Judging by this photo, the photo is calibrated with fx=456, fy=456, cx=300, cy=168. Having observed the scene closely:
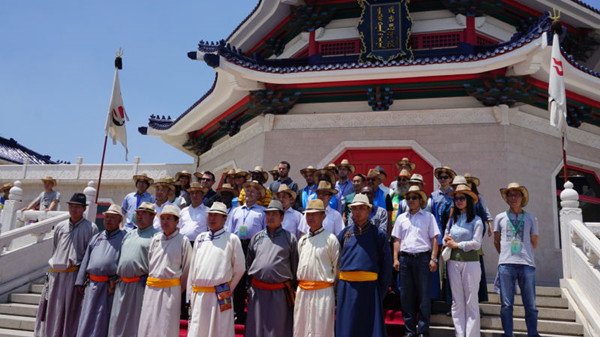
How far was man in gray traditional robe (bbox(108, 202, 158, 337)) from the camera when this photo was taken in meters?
5.16

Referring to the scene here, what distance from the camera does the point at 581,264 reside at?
6086 mm

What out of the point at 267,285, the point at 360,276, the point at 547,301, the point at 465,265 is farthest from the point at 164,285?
the point at 547,301

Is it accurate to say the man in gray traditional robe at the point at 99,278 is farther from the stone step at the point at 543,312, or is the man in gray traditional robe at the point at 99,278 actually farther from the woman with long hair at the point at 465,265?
the stone step at the point at 543,312

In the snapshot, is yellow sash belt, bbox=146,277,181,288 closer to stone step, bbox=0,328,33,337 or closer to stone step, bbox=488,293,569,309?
stone step, bbox=0,328,33,337

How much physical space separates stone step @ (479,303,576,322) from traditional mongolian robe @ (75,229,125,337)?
4.75 meters

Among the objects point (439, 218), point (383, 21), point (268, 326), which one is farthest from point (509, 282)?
point (383, 21)

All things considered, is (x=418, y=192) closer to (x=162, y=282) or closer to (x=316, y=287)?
(x=316, y=287)

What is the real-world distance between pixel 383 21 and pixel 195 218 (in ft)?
22.8

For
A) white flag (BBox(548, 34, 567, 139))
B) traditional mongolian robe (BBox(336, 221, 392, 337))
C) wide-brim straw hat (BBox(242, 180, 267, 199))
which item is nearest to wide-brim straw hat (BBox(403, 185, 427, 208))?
traditional mongolian robe (BBox(336, 221, 392, 337))

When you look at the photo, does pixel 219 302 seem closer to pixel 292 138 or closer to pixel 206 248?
pixel 206 248

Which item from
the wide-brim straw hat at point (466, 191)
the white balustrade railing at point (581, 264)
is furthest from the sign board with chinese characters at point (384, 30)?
the wide-brim straw hat at point (466, 191)

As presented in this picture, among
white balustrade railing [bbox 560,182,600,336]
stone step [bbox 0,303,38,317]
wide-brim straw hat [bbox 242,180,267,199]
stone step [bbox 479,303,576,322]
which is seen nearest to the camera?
white balustrade railing [bbox 560,182,600,336]

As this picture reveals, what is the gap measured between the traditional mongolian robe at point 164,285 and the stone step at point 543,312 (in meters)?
3.93

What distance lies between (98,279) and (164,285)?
0.96 metres
